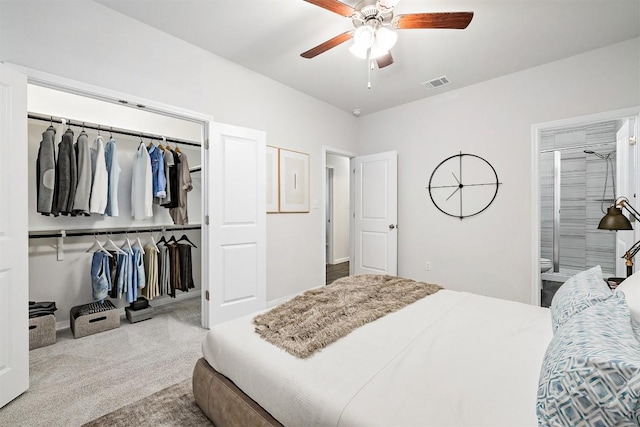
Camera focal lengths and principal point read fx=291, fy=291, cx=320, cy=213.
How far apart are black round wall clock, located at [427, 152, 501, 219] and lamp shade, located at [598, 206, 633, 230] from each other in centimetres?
131

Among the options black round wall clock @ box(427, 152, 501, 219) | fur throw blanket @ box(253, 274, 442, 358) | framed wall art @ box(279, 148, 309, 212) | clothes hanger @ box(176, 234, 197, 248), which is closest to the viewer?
fur throw blanket @ box(253, 274, 442, 358)

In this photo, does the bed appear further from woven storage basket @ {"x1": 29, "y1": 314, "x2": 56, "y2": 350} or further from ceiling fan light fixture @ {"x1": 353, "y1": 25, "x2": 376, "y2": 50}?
woven storage basket @ {"x1": 29, "y1": 314, "x2": 56, "y2": 350}

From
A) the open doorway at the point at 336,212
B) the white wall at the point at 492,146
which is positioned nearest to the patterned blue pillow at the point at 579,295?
the white wall at the point at 492,146

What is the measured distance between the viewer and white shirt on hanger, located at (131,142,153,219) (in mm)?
3253

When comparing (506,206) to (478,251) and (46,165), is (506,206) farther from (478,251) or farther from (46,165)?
(46,165)

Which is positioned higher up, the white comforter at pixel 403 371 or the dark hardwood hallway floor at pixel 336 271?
the white comforter at pixel 403 371

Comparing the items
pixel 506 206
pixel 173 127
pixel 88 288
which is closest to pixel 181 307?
pixel 88 288

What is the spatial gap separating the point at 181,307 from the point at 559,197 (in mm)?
5930

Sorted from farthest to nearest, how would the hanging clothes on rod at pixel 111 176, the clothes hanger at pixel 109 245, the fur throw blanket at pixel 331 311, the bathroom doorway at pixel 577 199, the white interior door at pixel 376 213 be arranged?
the bathroom doorway at pixel 577 199 → the white interior door at pixel 376 213 → the clothes hanger at pixel 109 245 → the hanging clothes on rod at pixel 111 176 → the fur throw blanket at pixel 331 311

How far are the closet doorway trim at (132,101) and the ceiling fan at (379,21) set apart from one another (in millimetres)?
1504

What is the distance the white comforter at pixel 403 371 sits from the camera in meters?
0.91

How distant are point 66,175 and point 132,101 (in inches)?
40.2

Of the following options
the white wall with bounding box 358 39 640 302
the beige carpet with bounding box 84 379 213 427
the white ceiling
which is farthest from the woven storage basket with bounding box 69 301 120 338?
Answer: the white wall with bounding box 358 39 640 302

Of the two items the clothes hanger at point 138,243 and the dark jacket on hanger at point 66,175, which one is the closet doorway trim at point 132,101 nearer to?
the dark jacket on hanger at point 66,175
